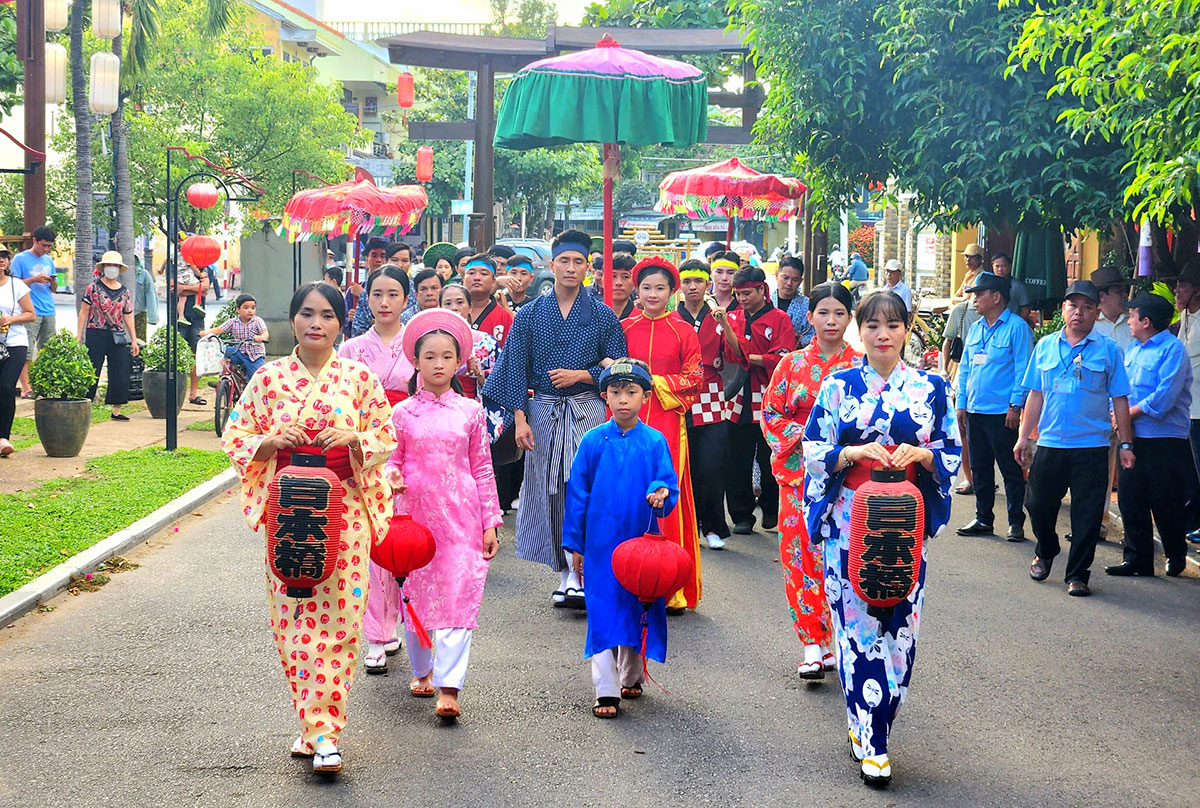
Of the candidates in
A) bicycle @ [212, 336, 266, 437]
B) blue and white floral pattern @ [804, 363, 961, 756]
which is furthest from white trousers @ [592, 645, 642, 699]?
bicycle @ [212, 336, 266, 437]

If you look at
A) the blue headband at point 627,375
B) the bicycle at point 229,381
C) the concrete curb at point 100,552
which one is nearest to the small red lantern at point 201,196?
the bicycle at point 229,381

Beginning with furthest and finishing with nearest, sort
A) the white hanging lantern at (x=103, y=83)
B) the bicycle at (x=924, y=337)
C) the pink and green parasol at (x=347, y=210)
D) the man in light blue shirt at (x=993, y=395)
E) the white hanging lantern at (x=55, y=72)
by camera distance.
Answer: the pink and green parasol at (x=347, y=210), the bicycle at (x=924, y=337), the white hanging lantern at (x=55, y=72), the white hanging lantern at (x=103, y=83), the man in light blue shirt at (x=993, y=395)

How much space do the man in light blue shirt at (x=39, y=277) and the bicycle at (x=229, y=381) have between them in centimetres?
203

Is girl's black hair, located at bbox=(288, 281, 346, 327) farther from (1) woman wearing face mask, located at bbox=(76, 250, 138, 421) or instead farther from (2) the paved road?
(1) woman wearing face mask, located at bbox=(76, 250, 138, 421)

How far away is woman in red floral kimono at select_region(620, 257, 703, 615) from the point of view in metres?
7.81

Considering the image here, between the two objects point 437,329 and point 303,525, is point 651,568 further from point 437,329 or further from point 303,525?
point 303,525

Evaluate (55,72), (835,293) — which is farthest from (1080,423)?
(55,72)

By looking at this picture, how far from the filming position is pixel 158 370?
53.2 feet

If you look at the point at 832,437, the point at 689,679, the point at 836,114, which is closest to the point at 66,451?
the point at 836,114

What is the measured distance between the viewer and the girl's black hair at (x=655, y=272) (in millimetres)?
7945

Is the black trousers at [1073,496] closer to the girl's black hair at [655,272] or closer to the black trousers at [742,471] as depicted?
Result: the black trousers at [742,471]

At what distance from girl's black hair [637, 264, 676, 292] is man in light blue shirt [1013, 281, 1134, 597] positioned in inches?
98.4

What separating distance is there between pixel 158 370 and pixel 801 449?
11170 mm

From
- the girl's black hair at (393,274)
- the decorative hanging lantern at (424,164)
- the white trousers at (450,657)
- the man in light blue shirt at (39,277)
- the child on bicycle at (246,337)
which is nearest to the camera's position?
the white trousers at (450,657)
